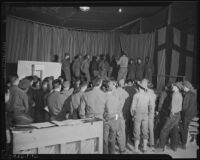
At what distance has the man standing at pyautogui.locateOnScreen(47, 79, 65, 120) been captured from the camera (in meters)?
2.99

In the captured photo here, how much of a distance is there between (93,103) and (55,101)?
54 cm

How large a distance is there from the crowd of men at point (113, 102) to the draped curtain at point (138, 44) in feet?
0.32

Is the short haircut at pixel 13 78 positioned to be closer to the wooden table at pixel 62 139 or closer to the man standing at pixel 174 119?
the wooden table at pixel 62 139

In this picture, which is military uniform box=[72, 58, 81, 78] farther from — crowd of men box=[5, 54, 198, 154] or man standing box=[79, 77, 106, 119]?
man standing box=[79, 77, 106, 119]

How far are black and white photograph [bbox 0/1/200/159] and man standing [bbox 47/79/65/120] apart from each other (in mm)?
14

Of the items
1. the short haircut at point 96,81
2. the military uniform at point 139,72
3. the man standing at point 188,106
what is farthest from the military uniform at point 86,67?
the man standing at point 188,106

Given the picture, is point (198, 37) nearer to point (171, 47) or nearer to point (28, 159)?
point (171, 47)

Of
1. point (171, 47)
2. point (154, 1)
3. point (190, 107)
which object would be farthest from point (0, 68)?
point (190, 107)

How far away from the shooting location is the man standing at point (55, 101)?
2.99m

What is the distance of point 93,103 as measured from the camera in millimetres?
2982

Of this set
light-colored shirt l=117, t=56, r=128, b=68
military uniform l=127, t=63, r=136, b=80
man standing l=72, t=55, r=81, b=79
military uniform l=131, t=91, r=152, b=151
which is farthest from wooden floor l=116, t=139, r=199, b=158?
man standing l=72, t=55, r=81, b=79

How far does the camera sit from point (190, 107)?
3068 mm

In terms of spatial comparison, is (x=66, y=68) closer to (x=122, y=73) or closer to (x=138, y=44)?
(x=122, y=73)

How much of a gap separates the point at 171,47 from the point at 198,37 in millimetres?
402
